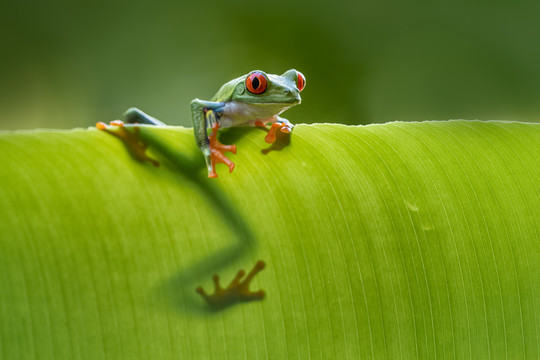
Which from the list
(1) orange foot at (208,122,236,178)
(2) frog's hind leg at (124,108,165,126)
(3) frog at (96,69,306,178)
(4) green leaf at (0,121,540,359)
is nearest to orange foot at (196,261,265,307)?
(4) green leaf at (0,121,540,359)

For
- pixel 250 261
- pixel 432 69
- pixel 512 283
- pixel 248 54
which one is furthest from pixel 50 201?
pixel 432 69

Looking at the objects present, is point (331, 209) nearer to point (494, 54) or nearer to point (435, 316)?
point (435, 316)

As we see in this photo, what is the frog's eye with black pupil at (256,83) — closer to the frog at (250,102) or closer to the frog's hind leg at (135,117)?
the frog at (250,102)

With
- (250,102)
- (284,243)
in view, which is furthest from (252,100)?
(284,243)

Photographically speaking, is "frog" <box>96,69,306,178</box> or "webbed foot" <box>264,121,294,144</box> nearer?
"webbed foot" <box>264,121,294,144</box>

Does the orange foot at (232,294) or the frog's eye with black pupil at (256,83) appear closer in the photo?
the orange foot at (232,294)

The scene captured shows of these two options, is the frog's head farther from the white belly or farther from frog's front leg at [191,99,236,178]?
frog's front leg at [191,99,236,178]

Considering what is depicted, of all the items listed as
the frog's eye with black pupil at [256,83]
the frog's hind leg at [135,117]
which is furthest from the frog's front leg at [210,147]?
the frog's hind leg at [135,117]
